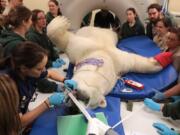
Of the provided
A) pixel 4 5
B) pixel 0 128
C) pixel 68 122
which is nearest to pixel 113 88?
pixel 68 122

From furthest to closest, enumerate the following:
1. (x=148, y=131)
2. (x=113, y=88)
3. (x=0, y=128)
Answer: (x=113, y=88), (x=148, y=131), (x=0, y=128)

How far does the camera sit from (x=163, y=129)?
180 cm

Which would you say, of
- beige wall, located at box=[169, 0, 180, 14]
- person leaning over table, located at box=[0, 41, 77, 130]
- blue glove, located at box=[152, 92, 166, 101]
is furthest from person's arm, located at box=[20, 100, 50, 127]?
beige wall, located at box=[169, 0, 180, 14]

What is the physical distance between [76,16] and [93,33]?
0.74m

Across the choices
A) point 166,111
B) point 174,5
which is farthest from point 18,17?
point 174,5

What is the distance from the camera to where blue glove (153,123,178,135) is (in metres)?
1.75

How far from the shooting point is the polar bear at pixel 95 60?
1976 millimetres

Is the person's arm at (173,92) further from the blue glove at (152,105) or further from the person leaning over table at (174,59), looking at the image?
the blue glove at (152,105)

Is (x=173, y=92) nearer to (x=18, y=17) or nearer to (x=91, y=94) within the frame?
(x=91, y=94)

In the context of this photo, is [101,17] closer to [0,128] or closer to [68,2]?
[68,2]

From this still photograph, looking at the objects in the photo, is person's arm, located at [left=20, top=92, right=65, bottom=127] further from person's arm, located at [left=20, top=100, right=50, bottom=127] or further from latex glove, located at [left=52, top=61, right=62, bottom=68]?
latex glove, located at [left=52, top=61, right=62, bottom=68]

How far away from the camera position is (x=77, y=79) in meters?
2.01

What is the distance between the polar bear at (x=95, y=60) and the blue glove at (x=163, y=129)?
0.36 m

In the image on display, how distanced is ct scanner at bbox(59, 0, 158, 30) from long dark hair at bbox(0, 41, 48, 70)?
170 centimetres
